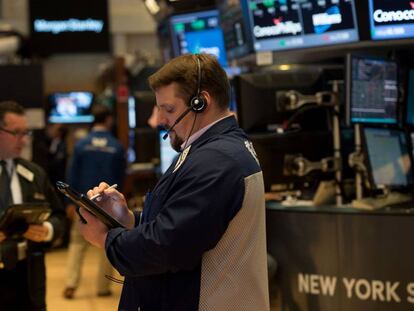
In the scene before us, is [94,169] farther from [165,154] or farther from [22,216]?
[22,216]

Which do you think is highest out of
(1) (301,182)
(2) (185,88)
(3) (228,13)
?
(3) (228,13)

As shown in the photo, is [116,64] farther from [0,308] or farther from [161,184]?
[161,184]

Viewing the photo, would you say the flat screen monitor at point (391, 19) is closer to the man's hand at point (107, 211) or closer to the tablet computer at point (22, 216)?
the tablet computer at point (22, 216)

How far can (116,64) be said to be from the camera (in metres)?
12.5

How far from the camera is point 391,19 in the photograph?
494 cm

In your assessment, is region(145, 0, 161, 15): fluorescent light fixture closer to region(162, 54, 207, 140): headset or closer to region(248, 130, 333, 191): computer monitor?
region(248, 130, 333, 191): computer monitor

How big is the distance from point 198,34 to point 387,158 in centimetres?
270

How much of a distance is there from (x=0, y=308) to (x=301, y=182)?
198 centimetres

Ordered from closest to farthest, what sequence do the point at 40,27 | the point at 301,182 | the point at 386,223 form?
1. the point at 386,223
2. the point at 301,182
3. the point at 40,27

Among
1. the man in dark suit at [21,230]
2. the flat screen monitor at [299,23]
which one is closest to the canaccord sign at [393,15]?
the flat screen monitor at [299,23]

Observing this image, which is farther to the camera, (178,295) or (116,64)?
(116,64)

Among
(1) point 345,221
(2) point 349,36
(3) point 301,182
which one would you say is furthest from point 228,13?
(1) point 345,221

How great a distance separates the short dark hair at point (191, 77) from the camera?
247 cm

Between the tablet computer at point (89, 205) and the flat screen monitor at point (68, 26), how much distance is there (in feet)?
30.2
